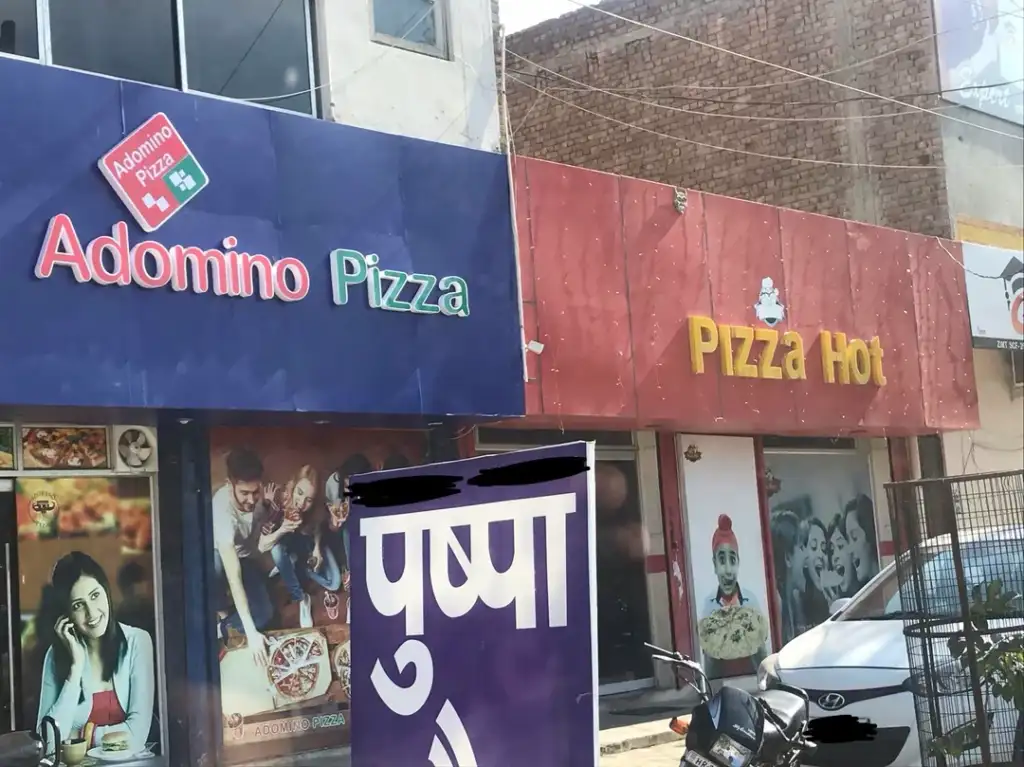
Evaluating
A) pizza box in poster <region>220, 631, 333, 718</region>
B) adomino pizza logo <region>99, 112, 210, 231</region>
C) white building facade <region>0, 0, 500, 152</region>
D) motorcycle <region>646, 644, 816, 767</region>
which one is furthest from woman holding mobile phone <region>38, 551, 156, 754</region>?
motorcycle <region>646, 644, 816, 767</region>

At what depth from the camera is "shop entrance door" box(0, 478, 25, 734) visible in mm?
9188

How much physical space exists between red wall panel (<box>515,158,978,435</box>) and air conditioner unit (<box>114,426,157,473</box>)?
328 centimetres

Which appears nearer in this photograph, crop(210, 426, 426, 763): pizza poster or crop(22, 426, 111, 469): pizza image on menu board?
crop(22, 426, 111, 469): pizza image on menu board

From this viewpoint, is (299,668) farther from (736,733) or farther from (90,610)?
(736,733)

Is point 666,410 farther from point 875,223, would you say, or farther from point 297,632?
point 875,223

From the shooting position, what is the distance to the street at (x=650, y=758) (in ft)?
34.1

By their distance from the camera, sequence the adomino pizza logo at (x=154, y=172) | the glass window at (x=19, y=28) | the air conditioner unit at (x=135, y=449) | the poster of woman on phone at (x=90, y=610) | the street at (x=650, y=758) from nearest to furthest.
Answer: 1. the adomino pizza logo at (x=154, y=172)
2. the glass window at (x=19, y=28)
3. the poster of woman on phone at (x=90, y=610)
4. the air conditioner unit at (x=135, y=449)
5. the street at (x=650, y=758)

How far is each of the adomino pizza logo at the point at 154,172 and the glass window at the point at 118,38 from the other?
32.2 inches

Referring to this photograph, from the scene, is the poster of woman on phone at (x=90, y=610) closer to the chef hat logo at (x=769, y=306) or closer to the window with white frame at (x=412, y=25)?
the window with white frame at (x=412, y=25)

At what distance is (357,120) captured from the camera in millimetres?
11102

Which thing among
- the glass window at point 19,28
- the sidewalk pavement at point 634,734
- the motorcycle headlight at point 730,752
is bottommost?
the sidewalk pavement at point 634,734

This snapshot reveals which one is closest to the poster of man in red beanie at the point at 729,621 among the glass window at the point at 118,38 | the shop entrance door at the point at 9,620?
the shop entrance door at the point at 9,620

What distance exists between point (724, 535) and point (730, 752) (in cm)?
Result: 838

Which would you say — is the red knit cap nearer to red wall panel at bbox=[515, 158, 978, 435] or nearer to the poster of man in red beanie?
the poster of man in red beanie
